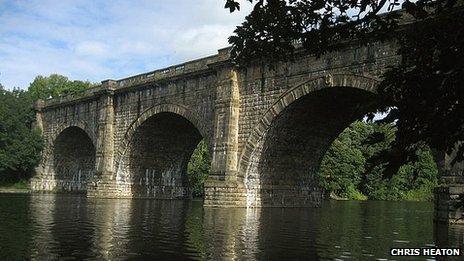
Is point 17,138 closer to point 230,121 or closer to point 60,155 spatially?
point 60,155

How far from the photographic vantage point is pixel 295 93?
2680 cm

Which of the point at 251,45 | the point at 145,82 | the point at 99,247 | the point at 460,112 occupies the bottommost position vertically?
the point at 99,247

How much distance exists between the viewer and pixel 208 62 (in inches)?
1315

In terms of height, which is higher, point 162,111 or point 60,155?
point 162,111

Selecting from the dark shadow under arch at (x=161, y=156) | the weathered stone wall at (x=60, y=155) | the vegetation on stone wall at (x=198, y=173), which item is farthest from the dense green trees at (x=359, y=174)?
the weathered stone wall at (x=60, y=155)

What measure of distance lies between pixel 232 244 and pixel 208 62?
21214 mm

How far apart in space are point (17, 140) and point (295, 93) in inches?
1407

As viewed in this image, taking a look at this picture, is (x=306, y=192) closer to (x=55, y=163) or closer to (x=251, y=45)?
(x=251, y=45)

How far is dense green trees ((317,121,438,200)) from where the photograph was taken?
6438 centimetres

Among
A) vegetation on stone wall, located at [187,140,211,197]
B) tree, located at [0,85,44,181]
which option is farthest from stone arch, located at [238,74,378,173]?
tree, located at [0,85,44,181]

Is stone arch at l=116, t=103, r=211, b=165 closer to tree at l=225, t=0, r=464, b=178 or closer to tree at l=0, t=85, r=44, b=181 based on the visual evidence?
tree at l=0, t=85, r=44, b=181

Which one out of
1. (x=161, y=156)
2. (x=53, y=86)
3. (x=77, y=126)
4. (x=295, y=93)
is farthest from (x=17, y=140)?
(x=295, y=93)

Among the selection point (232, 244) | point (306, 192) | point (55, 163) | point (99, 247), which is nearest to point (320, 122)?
point (306, 192)

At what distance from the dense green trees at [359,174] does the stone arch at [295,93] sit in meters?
28.9
